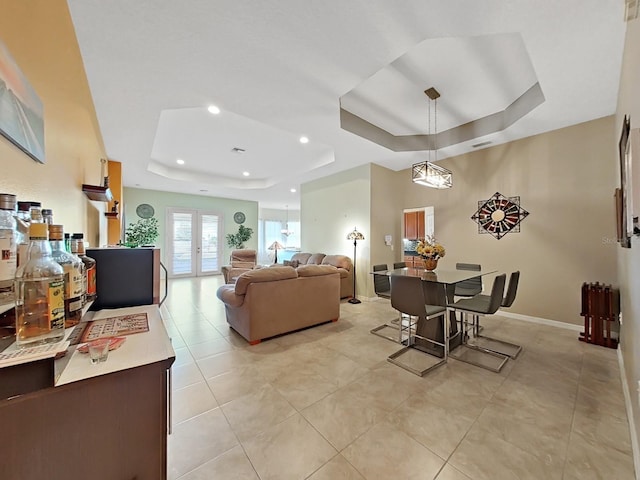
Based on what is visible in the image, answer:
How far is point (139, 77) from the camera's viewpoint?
255 cm

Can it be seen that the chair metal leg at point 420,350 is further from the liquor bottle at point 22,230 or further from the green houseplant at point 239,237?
the green houseplant at point 239,237

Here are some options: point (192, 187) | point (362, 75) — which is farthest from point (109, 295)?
point (192, 187)

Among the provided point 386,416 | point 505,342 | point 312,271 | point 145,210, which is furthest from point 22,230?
point 145,210

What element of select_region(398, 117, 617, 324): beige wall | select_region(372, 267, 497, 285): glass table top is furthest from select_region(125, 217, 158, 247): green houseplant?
select_region(398, 117, 617, 324): beige wall

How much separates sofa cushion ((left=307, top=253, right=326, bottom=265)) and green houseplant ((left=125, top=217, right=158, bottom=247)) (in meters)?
4.60

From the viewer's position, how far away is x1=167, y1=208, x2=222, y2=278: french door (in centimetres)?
844

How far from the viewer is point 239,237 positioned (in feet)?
31.6

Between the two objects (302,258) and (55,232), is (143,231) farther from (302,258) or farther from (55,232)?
(55,232)

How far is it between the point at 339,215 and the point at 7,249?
5684 millimetres

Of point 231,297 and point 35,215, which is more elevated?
point 35,215

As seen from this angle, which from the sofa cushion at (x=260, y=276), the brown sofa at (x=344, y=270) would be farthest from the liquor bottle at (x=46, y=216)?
the brown sofa at (x=344, y=270)

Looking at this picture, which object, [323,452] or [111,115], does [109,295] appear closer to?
[323,452]

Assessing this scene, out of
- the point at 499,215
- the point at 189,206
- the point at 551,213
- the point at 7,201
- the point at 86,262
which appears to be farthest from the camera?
the point at 189,206

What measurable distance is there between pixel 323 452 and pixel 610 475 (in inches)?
65.1
